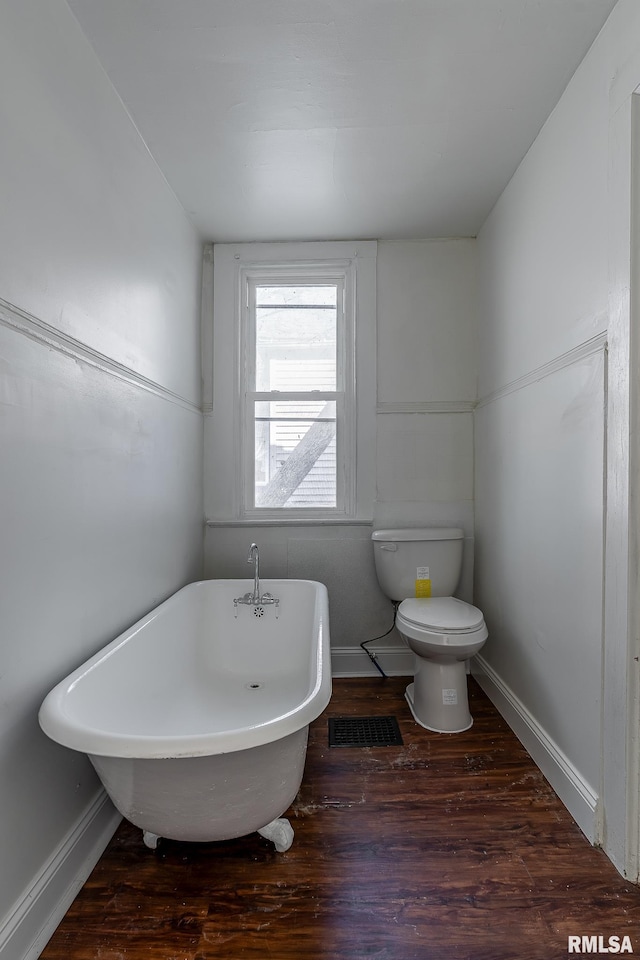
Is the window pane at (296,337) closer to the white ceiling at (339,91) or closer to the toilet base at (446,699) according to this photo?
the white ceiling at (339,91)

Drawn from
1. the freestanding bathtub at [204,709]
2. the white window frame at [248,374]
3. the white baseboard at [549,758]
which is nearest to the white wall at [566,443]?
the white baseboard at [549,758]

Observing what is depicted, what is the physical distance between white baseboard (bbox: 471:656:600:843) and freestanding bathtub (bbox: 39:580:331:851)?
87 cm

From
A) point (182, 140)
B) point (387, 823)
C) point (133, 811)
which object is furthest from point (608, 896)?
point (182, 140)

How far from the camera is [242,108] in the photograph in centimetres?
171

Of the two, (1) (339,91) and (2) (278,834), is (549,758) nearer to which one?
(2) (278,834)

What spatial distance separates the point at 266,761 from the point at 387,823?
2.21 feet

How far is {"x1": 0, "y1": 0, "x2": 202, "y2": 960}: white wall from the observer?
1094 mm

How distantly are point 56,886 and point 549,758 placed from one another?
153 centimetres

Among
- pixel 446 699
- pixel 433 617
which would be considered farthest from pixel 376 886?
pixel 433 617

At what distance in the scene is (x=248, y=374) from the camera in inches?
108

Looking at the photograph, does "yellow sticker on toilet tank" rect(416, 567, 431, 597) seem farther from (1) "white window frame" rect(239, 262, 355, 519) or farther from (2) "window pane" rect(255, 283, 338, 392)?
(2) "window pane" rect(255, 283, 338, 392)

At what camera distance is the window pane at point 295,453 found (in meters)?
2.74

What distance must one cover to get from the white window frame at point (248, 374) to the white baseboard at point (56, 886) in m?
1.47

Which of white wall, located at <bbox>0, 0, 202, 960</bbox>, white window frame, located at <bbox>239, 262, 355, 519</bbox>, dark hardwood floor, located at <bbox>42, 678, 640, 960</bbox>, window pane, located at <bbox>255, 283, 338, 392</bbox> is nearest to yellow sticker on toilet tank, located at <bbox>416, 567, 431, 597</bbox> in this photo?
white window frame, located at <bbox>239, 262, 355, 519</bbox>
